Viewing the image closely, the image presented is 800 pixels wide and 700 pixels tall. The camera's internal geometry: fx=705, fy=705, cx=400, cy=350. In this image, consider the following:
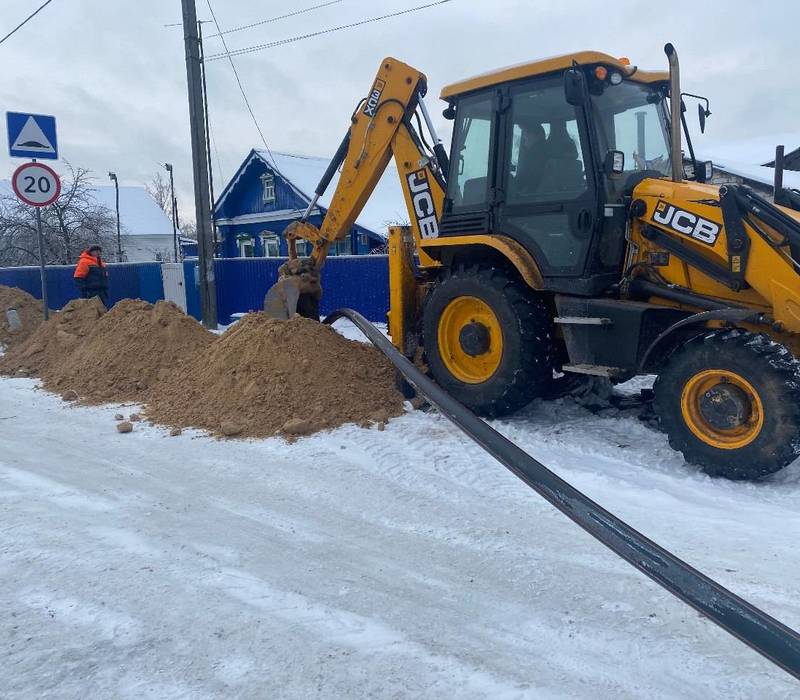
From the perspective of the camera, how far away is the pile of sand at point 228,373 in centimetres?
629

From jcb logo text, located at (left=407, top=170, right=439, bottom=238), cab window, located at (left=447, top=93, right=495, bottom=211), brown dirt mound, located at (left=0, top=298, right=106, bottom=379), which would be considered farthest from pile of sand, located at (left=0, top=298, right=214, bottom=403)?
cab window, located at (left=447, top=93, right=495, bottom=211)

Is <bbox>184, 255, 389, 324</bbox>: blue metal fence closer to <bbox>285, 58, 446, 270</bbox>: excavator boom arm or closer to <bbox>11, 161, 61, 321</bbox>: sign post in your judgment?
<bbox>11, 161, 61, 321</bbox>: sign post

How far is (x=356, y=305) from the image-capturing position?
13586 millimetres

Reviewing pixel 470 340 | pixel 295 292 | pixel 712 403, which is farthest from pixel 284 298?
pixel 712 403

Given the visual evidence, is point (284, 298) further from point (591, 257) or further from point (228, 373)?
point (591, 257)

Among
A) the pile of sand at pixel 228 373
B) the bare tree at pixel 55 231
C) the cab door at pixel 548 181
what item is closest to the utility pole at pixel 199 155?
the pile of sand at pixel 228 373

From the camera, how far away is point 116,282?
15.2 m

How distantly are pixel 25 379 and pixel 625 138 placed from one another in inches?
297

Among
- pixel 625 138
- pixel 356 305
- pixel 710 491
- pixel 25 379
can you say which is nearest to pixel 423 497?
pixel 710 491

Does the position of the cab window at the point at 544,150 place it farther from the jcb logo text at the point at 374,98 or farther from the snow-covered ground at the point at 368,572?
the snow-covered ground at the point at 368,572

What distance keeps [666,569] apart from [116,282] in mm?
14430

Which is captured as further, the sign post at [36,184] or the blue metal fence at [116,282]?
the blue metal fence at [116,282]

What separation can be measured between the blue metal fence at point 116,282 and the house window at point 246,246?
1422 cm

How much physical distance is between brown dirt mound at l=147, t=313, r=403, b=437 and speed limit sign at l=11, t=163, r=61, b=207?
173 inches
